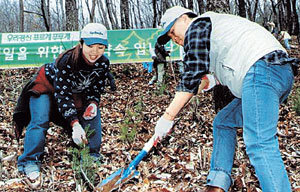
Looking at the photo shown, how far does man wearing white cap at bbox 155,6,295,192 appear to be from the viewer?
1.72m

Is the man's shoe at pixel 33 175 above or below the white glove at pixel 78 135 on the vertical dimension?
below

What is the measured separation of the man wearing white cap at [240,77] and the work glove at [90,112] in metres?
1.08

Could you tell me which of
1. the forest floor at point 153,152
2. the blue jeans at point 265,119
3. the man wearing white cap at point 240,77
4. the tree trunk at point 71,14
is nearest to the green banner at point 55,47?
the tree trunk at point 71,14

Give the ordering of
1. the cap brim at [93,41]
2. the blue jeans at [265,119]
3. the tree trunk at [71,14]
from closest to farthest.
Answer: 1. the blue jeans at [265,119]
2. the cap brim at [93,41]
3. the tree trunk at [71,14]

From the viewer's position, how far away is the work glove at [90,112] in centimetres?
308

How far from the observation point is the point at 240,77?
6.03 feet

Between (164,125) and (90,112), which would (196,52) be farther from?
(90,112)

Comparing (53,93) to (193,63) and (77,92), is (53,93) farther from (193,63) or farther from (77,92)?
(193,63)

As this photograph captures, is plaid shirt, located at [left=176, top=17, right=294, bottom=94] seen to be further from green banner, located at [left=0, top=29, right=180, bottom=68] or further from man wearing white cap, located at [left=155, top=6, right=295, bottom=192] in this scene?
green banner, located at [left=0, top=29, right=180, bottom=68]

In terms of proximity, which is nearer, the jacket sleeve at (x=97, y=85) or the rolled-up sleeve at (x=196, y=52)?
the rolled-up sleeve at (x=196, y=52)

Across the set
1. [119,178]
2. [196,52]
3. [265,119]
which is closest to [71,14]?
[119,178]

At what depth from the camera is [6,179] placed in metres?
2.76

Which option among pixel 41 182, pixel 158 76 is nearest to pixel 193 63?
pixel 41 182

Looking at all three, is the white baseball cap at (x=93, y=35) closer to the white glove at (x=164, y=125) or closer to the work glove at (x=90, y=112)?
the work glove at (x=90, y=112)
